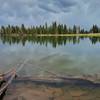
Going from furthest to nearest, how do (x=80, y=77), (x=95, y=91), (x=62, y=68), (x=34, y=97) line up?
1. (x=62, y=68)
2. (x=80, y=77)
3. (x=95, y=91)
4. (x=34, y=97)

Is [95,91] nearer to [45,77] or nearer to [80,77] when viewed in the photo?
[80,77]

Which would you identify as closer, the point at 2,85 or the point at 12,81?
the point at 2,85

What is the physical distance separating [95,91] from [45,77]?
7.22 meters

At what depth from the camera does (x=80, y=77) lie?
2589 cm

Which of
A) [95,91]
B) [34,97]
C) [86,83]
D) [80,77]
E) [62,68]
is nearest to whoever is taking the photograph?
[34,97]

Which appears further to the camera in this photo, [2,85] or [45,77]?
[45,77]

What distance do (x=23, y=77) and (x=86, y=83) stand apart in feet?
22.2

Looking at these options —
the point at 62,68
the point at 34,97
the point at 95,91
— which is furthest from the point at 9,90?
the point at 62,68

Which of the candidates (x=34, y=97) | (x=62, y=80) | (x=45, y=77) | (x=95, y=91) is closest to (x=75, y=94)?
(x=95, y=91)

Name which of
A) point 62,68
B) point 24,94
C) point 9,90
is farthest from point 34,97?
point 62,68

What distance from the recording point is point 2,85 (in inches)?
825

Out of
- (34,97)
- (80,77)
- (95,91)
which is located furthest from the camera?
(80,77)

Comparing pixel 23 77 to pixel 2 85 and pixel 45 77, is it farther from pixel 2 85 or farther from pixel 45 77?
pixel 2 85

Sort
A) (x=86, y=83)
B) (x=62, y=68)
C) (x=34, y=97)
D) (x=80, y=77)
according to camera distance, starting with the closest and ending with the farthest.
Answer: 1. (x=34, y=97)
2. (x=86, y=83)
3. (x=80, y=77)
4. (x=62, y=68)
